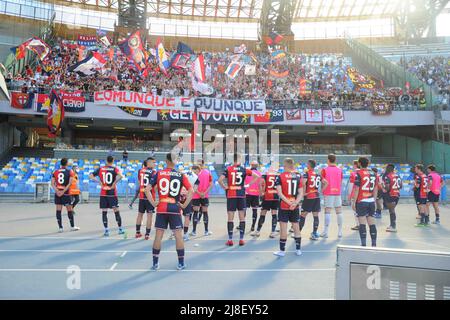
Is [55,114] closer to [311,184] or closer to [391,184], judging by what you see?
[311,184]

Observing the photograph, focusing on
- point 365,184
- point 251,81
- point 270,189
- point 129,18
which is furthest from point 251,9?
point 365,184

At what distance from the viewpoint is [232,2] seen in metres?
49.7

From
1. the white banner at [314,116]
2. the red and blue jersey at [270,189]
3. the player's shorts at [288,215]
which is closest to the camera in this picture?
the player's shorts at [288,215]

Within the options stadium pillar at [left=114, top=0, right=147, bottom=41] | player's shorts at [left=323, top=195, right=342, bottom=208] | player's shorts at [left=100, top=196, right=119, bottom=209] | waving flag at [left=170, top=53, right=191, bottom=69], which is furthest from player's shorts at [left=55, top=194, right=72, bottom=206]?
stadium pillar at [left=114, top=0, right=147, bottom=41]

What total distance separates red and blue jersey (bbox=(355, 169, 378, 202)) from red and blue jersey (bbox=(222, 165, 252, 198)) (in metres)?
2.75

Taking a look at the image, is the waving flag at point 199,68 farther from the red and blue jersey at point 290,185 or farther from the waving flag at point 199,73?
the red and blue jersey at point 290,185

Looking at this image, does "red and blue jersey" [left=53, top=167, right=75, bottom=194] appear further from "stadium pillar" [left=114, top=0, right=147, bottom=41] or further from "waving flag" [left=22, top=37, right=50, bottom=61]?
"stadium pillar" [left=114, top=0, right=147, bottom=41]

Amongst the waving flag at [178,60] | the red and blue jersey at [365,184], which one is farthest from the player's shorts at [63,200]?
the waving flag at [178,60]

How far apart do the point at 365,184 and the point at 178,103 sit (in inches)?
854

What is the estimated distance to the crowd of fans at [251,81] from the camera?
96.2ft

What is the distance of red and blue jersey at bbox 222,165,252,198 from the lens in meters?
9.33

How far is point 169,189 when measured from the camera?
6.72 m

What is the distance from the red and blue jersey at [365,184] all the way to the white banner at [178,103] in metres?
21.0
